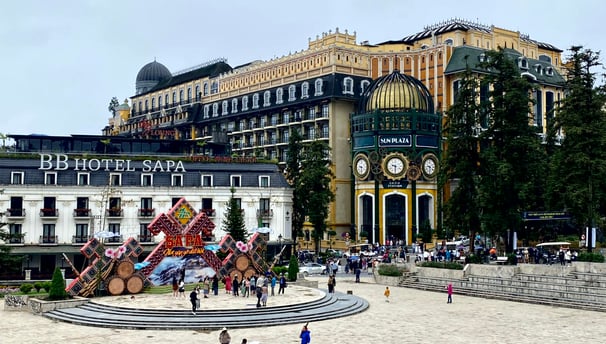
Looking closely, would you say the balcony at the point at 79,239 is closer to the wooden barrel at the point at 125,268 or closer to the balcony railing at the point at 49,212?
the balcony railing at the point at 49,212

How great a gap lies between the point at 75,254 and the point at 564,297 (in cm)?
4339

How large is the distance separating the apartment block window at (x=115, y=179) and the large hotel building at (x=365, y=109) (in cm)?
799

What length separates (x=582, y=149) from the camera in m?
53.6

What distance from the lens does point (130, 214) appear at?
7038cm

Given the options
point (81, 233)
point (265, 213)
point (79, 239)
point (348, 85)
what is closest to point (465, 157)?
point (265, 213)

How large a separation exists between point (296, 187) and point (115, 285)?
36447 mm

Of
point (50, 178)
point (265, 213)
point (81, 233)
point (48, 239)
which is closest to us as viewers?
point (48, 239)

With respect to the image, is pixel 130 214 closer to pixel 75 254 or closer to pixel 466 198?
pixel 75 254

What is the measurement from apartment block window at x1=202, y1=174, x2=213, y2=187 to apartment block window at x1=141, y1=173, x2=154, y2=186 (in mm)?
5262

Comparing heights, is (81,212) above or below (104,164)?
below

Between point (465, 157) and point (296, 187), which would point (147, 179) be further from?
point (465, 157)

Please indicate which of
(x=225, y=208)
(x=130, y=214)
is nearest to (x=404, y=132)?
(x=225, y=208)

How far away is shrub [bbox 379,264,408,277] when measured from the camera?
60406mm

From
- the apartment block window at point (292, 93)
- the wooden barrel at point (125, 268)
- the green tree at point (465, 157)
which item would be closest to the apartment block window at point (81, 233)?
the wooden barrel at point (125, 268)
